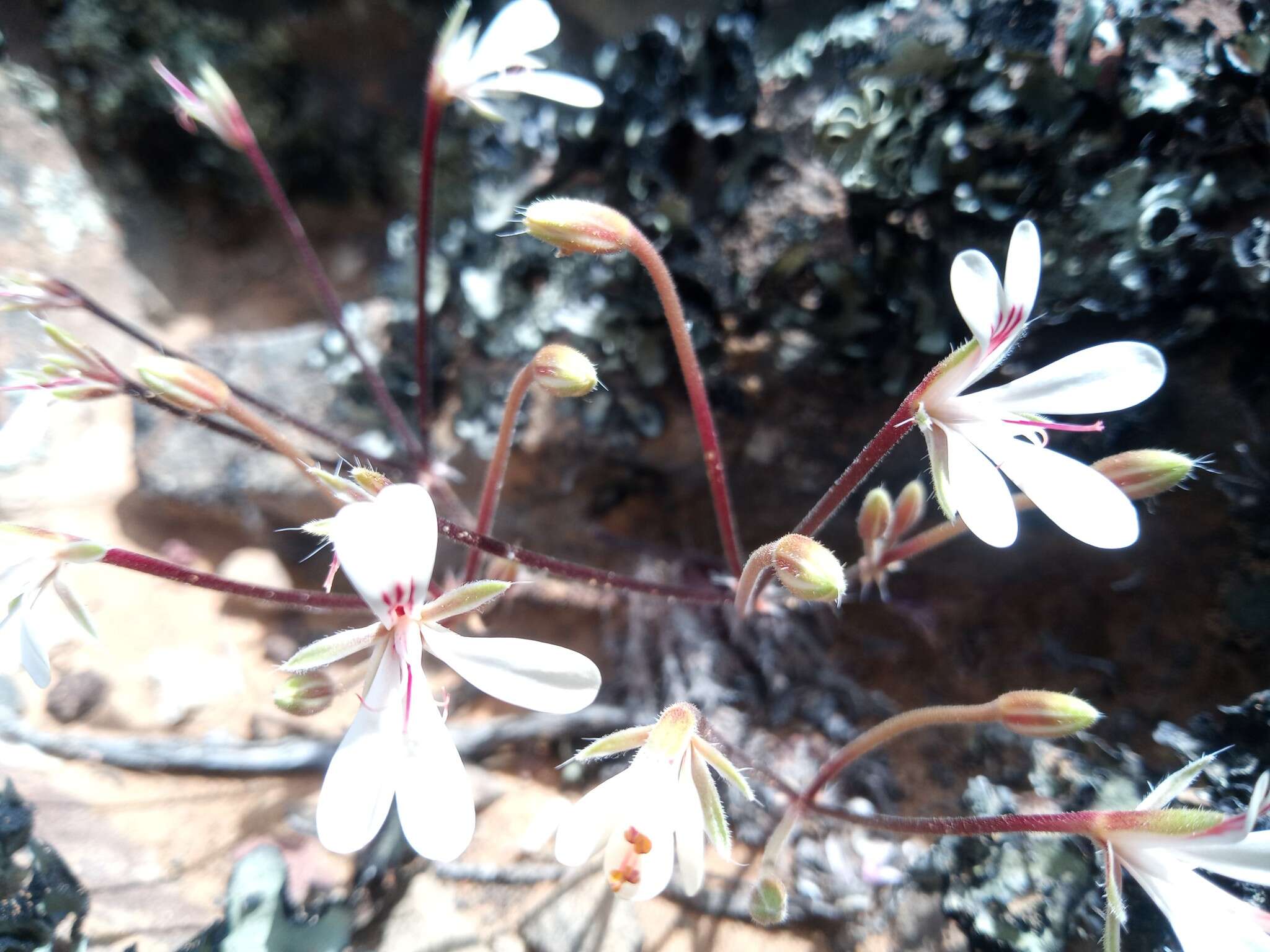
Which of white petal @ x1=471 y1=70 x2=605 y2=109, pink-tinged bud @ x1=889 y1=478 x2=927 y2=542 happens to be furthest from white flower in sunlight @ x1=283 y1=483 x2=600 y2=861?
white petal @ x1=471 y1=70 x2=605 y2=109

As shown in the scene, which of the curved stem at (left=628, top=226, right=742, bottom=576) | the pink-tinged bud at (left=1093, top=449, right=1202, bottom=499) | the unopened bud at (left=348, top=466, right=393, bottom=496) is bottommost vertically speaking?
the unopened bud at (left=348, top=466, right=393, bottom=496)

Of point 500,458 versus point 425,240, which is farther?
point 425,240

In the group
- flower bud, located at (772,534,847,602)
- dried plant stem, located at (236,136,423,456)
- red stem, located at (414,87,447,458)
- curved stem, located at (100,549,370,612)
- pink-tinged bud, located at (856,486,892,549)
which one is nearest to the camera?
flower bud, located at (772,534,847,602)

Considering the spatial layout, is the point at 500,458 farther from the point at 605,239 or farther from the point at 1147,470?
the point at 1147,470

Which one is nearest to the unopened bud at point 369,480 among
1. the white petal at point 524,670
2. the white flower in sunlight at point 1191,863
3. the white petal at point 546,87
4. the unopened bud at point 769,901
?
the white petal at point 524,670

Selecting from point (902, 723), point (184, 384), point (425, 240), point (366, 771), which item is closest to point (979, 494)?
point (902, 723)

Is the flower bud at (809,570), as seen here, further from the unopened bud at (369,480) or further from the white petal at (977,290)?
the unopened bud at (369,480)

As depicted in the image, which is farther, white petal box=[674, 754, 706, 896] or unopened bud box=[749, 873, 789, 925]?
unopened bud box=[749, 873, 789, 925]

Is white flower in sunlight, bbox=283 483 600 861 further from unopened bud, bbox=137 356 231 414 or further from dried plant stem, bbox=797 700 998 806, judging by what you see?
dried plant stem, bbox=797 700 998 806
